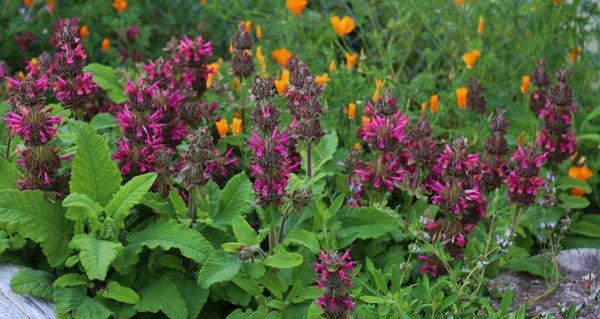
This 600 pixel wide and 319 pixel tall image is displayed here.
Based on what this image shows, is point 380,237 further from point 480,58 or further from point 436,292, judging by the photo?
point 480,58

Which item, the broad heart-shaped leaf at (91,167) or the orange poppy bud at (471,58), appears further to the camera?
the orange poppy bud at (471,58)

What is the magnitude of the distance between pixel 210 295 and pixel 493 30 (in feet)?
7.37

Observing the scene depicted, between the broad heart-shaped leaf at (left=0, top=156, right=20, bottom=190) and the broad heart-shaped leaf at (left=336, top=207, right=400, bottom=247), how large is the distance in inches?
41.0

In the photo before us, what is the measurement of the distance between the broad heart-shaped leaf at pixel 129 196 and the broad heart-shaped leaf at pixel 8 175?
39cm

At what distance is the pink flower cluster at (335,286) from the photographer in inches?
91.3

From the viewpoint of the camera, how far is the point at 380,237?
3109 millimetres

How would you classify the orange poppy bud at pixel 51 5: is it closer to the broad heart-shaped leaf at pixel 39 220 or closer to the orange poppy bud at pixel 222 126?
the orange poppy bud at pixel 222 126

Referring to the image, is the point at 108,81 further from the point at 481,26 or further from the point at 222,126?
the point at 481,26

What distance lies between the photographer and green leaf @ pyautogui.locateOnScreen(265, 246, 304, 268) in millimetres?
2602

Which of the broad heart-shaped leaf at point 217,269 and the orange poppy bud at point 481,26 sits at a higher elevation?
the orange poppy bud at point 481,26

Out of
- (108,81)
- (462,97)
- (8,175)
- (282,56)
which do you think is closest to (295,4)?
(282,56)

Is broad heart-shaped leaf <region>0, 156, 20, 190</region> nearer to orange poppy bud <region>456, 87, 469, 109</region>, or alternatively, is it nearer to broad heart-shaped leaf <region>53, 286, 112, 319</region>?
broad heart-shaped leaf <region>53, 286, 112, 319</region>

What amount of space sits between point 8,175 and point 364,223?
1.15m

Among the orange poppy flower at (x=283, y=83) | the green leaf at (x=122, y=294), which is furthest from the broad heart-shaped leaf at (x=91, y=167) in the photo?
the orange poppy flower at (x=283, y=83)
